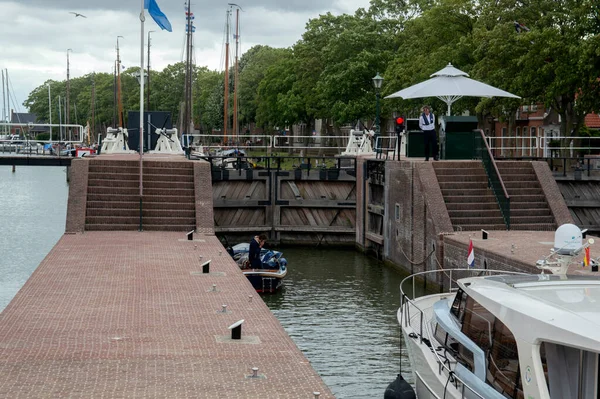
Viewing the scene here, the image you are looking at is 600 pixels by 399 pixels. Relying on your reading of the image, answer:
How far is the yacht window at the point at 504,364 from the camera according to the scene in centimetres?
972

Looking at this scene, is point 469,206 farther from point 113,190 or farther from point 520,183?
point 113,190

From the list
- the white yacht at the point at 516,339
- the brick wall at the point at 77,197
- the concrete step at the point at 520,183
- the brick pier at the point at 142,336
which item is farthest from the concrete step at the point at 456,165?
the white yacht at the point at 516,339

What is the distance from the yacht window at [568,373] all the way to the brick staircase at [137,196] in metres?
17.9

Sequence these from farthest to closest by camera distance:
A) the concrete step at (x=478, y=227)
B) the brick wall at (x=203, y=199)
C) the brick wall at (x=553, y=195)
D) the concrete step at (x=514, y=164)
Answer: the concrete step at (x=514, y=164), the brick wall at (x=553, y=195), the concrete step at (x=478, y=227), the brick wall at (x=203, y=199)

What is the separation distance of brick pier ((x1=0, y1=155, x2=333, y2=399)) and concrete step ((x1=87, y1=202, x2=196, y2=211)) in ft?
20.1

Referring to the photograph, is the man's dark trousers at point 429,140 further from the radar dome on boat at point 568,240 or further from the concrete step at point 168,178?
the radar dome on boat at point 568,240

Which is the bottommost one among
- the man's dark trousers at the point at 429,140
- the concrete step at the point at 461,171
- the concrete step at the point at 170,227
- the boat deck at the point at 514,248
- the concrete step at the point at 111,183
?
the concrete step at the point at 170,227

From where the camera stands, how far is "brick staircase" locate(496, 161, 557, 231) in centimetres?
2675

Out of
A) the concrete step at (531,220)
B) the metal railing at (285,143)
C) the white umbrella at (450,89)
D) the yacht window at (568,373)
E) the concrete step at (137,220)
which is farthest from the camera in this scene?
the metal railing at (285,143)

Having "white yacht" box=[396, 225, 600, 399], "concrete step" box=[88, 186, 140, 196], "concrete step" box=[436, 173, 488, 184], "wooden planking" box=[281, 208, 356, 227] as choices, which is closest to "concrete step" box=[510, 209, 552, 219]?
"concrete step" box=[436, 173, 488, 184]

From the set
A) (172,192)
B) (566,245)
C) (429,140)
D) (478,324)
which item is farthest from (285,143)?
(478,324)

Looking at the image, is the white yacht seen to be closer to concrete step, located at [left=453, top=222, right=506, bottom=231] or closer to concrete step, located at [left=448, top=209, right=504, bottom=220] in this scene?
concrete step, located at [left=453, top=222, right=506, bottom=231]

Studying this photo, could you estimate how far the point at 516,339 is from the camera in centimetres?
949

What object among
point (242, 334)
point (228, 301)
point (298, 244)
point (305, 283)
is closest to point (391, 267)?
point (305, 283)
